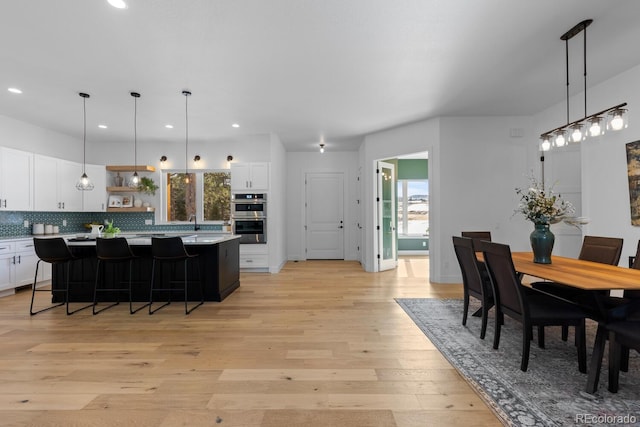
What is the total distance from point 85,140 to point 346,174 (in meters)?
5.88

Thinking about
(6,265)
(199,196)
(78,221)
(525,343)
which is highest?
(199,196)

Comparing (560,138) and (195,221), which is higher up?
(560,138)

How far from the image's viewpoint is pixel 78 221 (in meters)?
6.56

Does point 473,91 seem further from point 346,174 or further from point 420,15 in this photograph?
point 346,174

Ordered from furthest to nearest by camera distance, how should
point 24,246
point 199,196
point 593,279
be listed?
1. point 199,196
2. point 24,246
3. point 593,279

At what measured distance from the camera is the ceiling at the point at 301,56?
251 cm

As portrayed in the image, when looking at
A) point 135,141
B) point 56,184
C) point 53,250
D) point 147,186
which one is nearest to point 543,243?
point 53,250

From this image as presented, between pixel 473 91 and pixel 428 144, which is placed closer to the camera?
pixel 473 91

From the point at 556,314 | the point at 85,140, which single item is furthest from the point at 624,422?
the point at 85,140

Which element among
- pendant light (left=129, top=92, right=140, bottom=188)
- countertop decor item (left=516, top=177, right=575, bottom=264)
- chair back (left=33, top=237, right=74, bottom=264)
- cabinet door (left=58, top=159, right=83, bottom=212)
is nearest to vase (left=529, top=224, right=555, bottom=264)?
countertop decor item (left=516, top=177, right=575, bottom=264)

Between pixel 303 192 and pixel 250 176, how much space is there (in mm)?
1852

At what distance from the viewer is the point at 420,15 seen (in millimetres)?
2564

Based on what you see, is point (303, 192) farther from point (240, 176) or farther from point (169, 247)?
point (169, 247)

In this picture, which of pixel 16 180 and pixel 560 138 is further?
pixel 16 180
